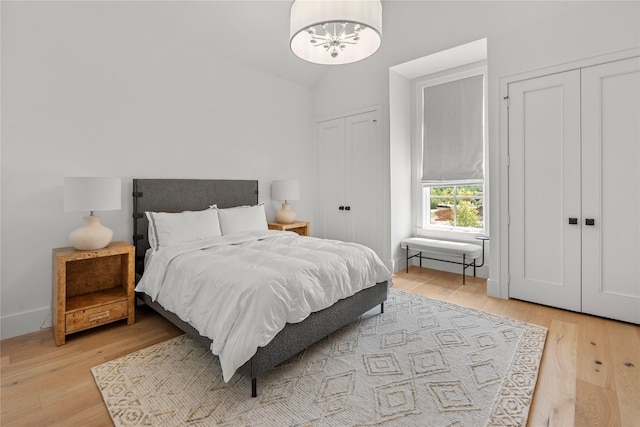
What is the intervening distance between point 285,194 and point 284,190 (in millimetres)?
58

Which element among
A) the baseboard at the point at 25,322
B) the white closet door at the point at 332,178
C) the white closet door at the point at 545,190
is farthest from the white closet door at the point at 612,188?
the baseboard at the point at 25,322

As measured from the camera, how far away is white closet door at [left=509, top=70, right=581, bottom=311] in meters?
2.97

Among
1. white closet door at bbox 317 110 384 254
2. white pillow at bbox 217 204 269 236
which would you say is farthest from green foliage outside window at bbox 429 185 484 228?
white pillow at bbox 217 204 269 236

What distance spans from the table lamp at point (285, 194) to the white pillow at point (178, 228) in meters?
1.24

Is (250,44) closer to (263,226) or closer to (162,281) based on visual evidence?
(263,226)

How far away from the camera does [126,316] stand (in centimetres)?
281

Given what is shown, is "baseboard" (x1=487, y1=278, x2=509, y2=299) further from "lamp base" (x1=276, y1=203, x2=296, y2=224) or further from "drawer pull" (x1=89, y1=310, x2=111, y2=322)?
"drawer pull" (x1=89, y1=310, x2=111, y2=322)

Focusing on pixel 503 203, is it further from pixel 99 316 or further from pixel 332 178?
pixel 99 316

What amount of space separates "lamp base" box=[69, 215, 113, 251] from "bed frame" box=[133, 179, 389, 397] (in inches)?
Result: 21.4

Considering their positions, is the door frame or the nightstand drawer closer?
the nightstand drawer

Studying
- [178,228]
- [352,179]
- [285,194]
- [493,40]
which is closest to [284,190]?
[285,194]

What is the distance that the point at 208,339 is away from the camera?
210 centimetres

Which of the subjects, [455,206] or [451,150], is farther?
[455,206]

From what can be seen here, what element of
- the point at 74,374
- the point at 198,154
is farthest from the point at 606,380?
the point at 198,154
